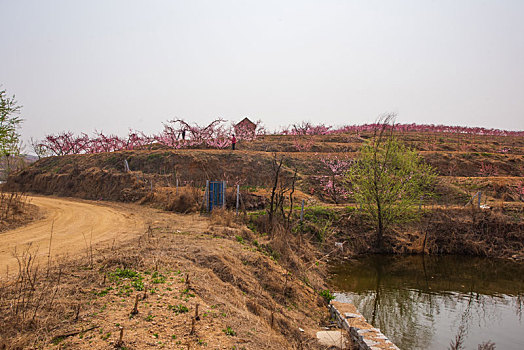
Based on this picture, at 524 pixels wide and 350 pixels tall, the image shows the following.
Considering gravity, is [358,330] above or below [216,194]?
below

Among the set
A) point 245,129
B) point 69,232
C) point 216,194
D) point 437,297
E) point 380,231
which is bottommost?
point 437,297

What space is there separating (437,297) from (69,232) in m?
13.2

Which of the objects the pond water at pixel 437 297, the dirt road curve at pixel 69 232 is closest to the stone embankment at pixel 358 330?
the pond water at pixel 437 297

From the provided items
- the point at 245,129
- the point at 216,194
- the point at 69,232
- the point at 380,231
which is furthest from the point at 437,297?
the point at 245,129

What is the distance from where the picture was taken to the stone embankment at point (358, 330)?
293 inches

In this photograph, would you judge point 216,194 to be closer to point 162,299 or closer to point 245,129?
point 162,299

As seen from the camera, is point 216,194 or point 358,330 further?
point 216,194

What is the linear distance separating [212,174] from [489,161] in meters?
27.8

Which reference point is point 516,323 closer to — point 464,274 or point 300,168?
point 464,274

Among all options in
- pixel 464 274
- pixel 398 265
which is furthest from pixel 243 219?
pixel 464 274

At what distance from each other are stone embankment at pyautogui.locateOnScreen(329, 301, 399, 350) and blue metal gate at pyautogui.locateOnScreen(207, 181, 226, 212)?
31.7 ft

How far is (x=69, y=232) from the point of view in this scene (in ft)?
41.9

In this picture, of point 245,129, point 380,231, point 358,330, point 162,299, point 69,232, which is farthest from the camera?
point 245,129

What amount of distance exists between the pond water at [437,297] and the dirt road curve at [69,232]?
8230 mm
